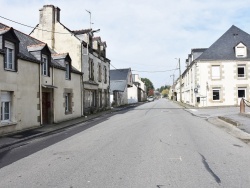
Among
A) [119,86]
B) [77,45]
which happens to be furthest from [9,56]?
[119,86]

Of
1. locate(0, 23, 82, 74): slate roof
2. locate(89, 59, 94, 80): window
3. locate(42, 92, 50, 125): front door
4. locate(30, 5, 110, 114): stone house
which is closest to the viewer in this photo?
locate(0, 23, 82, 74): slate roof

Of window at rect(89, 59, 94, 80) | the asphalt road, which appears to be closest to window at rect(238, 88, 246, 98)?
window at rect(89, 59, 94, 80)

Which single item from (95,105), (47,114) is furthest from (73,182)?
(95,105)

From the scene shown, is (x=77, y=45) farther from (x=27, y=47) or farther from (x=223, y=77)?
(x=223, y=77)

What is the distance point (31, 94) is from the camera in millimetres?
15156

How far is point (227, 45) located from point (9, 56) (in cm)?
3117

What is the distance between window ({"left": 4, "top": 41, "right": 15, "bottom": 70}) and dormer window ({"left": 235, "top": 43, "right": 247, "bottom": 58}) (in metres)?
30.1

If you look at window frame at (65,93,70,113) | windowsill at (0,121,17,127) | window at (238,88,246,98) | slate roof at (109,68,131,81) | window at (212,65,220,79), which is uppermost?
slate roof at (109,68,131,81)

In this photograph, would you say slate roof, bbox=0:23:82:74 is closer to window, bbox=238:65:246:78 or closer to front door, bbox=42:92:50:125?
front door, bbox=42:92:50:125

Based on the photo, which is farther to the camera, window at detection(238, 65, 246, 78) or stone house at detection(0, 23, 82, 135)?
window at detection(238, 65, 246, 78)

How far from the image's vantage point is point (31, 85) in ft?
49.7

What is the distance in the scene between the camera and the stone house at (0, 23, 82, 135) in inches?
515

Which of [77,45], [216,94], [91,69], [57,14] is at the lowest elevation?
[216,94]

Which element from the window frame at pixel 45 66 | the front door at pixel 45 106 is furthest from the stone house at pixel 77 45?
the window frame at pixel 45 66
